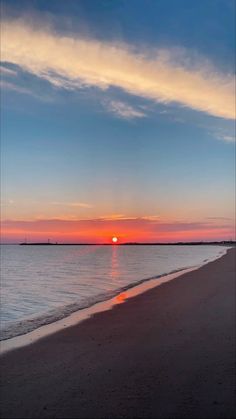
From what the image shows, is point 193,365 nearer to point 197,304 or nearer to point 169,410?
point 169,410

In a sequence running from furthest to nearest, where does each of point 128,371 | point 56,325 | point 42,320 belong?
point 42,320, point 56,325, point 128,371

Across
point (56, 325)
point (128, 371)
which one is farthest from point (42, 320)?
point (128, 371)

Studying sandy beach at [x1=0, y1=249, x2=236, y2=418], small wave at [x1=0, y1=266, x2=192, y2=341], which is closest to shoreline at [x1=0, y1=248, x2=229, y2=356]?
small wave at [x1=0, y1=266, x2=192, y2=341]

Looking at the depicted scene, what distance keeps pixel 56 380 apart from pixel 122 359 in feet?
5.79

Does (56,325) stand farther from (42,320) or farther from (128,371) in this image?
(128,371)

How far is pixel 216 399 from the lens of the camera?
21.9 ft

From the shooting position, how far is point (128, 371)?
8062mm

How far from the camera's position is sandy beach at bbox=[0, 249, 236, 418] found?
21.0 ft

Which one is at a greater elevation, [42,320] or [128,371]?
[128,371]

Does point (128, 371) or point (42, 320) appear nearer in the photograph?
point (128, 371)

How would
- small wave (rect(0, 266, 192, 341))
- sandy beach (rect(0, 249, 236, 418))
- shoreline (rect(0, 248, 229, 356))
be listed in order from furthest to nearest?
small wave (rect(0, 266, 192, 341)), shoreline (rect(0, 248, 229, 356)), sandy beach (rect(0, 249, 236, 418))

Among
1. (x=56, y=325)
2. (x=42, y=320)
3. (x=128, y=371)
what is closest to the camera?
(x=128, y=371)

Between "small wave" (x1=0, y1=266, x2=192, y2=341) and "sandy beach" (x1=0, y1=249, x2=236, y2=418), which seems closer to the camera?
"sandy beach" (x1=0, y1=249, x2=236, y2=418)

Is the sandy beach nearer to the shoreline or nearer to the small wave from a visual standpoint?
the shoreline
